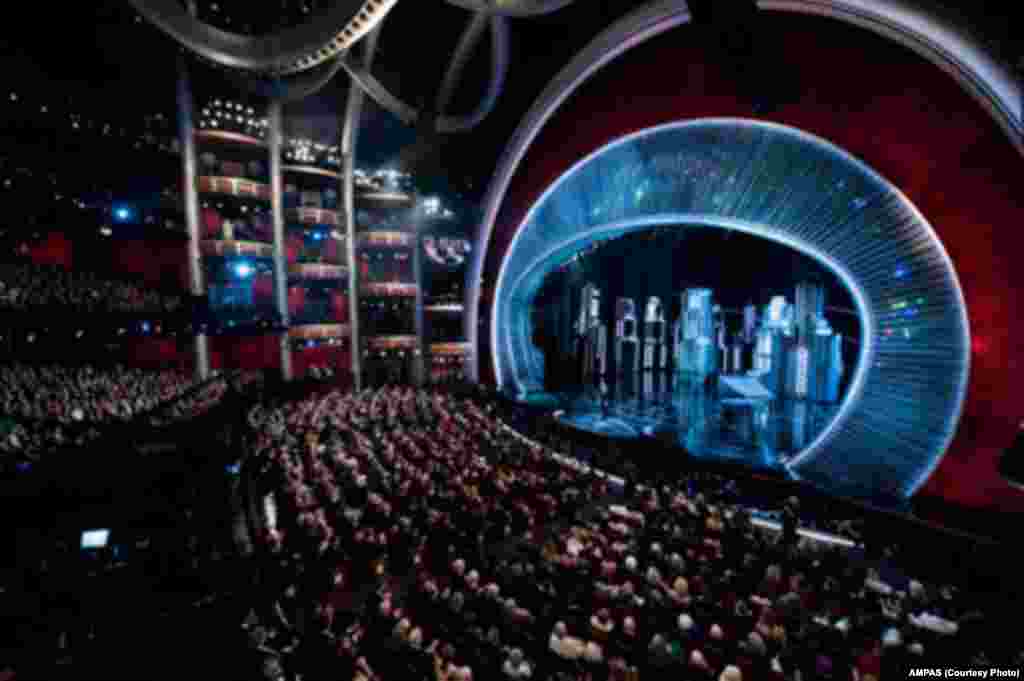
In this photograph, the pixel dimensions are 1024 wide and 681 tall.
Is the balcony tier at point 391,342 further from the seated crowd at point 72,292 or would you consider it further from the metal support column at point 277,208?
the seated crowd at point 72,292

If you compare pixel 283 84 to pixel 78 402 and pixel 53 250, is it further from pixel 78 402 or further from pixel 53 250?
pixel 78 402

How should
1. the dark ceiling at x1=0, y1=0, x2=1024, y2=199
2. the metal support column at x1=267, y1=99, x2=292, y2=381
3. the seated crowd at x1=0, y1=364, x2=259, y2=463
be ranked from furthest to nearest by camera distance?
the metal support column at x1=267, y1=99, x2=292, y2=381
the dark ceiling at x1=0, y1=0, x2=1024, y2=199
the seated crowd at x1=0, y1=364, x2=259, y2=463

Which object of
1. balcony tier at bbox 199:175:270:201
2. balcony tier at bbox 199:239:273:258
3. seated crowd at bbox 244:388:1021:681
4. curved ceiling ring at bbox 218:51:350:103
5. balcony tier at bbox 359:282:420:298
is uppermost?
curved ceiling ring at bbox 218:51:350:103

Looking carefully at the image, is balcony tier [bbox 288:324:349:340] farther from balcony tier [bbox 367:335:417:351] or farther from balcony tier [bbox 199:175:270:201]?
balcony tier [bbox 199:175:270:201]

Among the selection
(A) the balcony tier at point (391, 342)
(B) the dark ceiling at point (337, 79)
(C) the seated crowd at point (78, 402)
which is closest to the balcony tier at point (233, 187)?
(B) the dark ceiling at point (337, 79)

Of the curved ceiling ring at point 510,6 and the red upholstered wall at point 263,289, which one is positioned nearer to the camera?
the curved ceiling ring at point 510,6

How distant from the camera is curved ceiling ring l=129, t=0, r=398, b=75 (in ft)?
48.2

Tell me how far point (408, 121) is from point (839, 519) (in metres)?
28.8

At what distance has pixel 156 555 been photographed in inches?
340

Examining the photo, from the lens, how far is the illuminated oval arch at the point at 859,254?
9594 millimetres

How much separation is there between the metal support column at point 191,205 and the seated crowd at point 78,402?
102 inches

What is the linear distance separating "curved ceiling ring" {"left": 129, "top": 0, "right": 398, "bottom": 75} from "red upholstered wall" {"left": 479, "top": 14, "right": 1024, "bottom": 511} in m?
11.6

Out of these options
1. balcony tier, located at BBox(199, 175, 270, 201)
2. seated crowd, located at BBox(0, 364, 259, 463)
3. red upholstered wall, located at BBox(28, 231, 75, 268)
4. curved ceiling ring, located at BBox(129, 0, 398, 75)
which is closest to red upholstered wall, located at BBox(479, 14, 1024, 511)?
curved ceiling ring, located at BBox(129, 0, 398, 75)

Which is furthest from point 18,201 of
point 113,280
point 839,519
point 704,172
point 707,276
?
point 839,519
